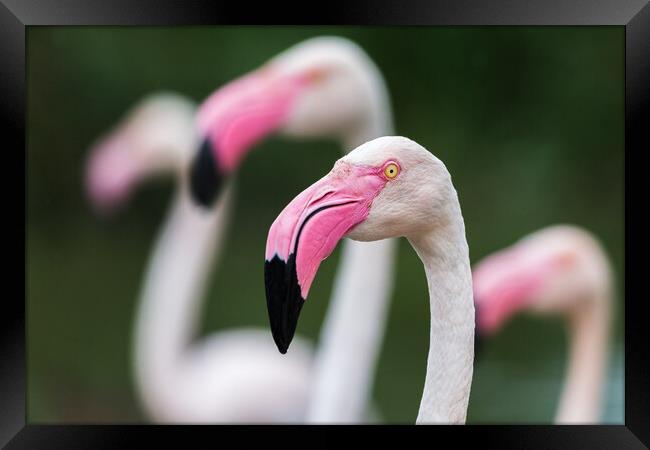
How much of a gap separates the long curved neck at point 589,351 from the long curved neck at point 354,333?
109 centimetres

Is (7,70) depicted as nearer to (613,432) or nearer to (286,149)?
(613,432)

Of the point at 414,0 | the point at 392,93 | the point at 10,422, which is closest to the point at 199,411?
the point at 10,422

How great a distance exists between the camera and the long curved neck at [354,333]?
2.69 metres

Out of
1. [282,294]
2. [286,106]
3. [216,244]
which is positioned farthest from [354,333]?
[216,244]

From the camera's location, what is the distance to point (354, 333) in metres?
2.76

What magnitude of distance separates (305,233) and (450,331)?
0.30 meters

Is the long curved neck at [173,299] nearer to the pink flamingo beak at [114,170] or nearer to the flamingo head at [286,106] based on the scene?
the pink flamingo beak at [114,170]

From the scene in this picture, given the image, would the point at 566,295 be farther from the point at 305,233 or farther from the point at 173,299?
the point at 305,233

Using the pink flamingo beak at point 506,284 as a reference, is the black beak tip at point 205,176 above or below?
above

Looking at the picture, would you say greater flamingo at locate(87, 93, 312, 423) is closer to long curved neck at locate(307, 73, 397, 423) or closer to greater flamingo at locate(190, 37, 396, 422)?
greater flamingo at locate(190, 37, 396, 422)

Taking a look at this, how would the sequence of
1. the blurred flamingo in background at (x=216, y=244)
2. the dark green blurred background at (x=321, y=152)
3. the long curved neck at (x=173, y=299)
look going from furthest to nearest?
the dark green blurred background at (x=321, y=152) < the long curved neck at (x=173, y=299) < the blurred flamingo in background at (x=216, y=244)

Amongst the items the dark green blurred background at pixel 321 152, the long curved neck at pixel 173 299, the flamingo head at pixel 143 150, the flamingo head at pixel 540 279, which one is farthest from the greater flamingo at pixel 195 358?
Answer: the dark green blurred background at pixel 321 152

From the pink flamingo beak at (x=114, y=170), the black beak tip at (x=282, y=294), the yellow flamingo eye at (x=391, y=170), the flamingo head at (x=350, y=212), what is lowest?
the black beak tip at (x=282, y=294)

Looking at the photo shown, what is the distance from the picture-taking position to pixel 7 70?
7.89ft
